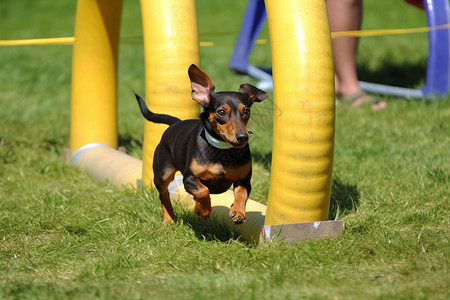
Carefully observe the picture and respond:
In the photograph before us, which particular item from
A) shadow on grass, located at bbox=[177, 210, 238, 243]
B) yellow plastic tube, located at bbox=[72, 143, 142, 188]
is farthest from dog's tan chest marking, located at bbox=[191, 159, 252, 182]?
yellow plastic tube, located at bbox=[72, 143, 142, 188]

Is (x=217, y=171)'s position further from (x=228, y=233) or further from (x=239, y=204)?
(x=228, y=233)

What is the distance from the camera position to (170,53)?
13.6ft

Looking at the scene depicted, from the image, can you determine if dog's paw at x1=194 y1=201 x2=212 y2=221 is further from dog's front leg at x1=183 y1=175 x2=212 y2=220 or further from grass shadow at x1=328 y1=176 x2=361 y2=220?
grass shadow at x1=328 y1=176 x2=361 y2=220

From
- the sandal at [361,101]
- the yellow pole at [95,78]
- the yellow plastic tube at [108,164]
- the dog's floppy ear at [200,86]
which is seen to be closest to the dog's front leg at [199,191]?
the dog's floppy ear at [200,86]

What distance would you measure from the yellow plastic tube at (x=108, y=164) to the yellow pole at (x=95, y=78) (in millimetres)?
155

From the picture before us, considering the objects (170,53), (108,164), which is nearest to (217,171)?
(170,53)

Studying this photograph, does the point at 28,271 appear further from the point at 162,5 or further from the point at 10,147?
the point at 10,147

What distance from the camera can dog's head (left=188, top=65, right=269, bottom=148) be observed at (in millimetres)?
3013

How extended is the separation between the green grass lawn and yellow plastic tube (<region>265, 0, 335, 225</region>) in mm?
295

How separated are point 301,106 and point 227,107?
379 mm

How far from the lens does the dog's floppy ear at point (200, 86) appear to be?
3271mm

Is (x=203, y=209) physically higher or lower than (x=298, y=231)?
higher

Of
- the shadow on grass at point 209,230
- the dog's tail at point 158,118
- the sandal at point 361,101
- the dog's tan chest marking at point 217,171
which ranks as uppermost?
the dog's tail at point 158,118

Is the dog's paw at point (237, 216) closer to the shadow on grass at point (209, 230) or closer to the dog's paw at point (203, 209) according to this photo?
the dog's paw at point (203, 209)
